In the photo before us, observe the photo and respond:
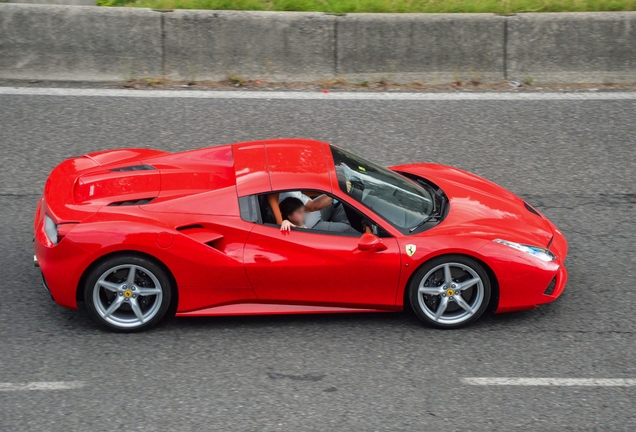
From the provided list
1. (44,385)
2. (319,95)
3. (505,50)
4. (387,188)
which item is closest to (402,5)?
(505,50)

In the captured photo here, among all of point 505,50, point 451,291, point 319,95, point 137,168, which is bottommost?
point 451,291

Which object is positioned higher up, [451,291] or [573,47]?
[573,47]

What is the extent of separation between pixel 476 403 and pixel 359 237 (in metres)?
1.45

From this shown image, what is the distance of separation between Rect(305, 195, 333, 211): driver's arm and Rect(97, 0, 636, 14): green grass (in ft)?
16.8

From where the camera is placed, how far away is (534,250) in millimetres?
5816

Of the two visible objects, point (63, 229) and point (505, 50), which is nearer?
point (63, 229)

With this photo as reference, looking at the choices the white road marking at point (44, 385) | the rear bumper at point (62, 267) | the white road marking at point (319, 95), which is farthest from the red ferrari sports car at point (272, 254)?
the white road marking at point (319, 95)

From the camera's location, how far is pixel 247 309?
5672 millimetres

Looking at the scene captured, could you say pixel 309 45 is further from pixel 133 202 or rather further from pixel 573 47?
pixel 133 202

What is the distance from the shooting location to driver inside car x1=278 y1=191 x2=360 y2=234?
5747 millimetres

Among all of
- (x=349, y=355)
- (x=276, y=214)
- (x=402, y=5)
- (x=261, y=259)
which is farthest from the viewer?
(x=402, y=5)

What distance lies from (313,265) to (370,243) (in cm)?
43

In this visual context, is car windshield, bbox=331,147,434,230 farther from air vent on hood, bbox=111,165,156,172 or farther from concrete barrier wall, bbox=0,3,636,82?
concrete barrier wall, bbox=0,3,636,82

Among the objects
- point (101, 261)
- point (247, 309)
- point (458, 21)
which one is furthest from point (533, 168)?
point (101, 261)
